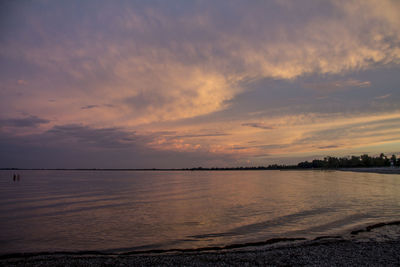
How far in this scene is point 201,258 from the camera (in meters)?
13.9

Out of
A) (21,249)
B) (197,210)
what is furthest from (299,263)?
(197,210)

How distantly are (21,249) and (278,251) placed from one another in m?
16.0

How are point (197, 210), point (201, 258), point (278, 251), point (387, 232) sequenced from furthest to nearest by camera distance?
point (197, 210)
point (387, 232)
point (278, 251)
point (201, 258)

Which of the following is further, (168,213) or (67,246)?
(168,213)

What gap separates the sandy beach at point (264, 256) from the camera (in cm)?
1306

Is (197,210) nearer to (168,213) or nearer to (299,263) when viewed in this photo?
(168,213)

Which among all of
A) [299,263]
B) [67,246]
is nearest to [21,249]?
[67,246]

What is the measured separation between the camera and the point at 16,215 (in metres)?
28.3

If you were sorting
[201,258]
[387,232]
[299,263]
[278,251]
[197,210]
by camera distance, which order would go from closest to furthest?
[299,263]
[201,258]
[278,251]
[387,232]
[197,210]

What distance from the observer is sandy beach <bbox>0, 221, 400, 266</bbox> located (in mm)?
13062

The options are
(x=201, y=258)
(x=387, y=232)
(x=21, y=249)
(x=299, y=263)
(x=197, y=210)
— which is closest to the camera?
(x=299, y=263)

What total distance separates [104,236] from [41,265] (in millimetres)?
6719

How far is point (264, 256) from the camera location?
14109mm

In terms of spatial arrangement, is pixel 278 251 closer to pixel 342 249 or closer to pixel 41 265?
pixel 342 249
